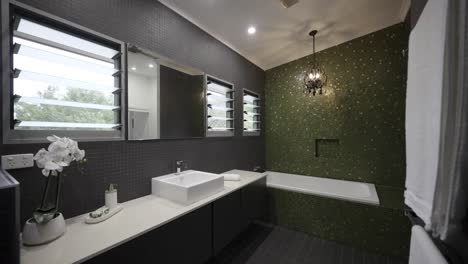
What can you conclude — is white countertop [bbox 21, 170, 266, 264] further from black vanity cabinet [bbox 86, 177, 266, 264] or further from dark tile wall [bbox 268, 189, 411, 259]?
dark tile wall [bbox 268, 189, 411, 259]

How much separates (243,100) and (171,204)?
211 cm

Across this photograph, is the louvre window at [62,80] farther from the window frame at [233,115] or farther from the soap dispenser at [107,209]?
the window frame at [233,115]

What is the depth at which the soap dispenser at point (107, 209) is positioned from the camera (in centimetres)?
113

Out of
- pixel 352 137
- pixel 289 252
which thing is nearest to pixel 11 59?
pixel 289 252

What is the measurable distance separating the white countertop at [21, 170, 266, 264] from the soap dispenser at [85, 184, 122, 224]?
30 mm

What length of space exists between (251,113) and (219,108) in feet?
3.32

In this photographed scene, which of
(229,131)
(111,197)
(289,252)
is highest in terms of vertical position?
(229,131)

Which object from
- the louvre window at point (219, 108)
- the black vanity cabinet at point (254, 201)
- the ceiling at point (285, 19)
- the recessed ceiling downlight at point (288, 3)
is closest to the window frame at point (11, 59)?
the ceiling at point (285, 19)

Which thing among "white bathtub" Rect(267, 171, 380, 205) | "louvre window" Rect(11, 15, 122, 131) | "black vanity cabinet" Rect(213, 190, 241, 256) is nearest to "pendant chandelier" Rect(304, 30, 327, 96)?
"white bathtub" Rect(267, 171, 380, 205)

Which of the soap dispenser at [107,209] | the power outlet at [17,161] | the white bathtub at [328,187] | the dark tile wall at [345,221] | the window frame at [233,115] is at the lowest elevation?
the dark tile wall at [345,221]

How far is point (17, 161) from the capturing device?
976 millimetres

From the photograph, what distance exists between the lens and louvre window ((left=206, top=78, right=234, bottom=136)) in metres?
2.38

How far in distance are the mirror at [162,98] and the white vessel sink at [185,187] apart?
0.43 m

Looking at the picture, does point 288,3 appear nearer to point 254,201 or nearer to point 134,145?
point 134,145
